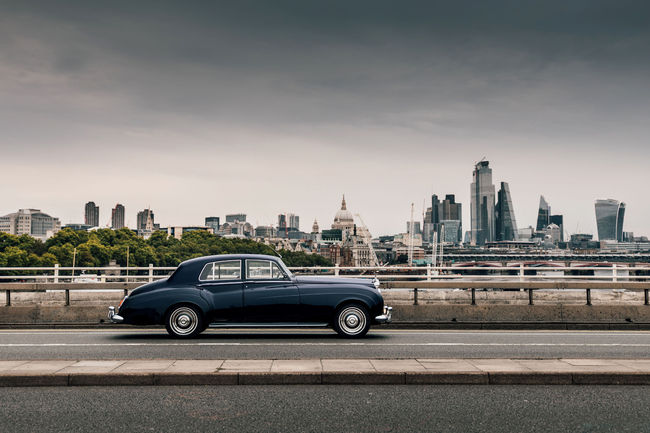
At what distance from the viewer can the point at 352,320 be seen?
1295 centimetres

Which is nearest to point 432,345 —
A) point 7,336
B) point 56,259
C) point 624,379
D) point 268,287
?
point 268,287

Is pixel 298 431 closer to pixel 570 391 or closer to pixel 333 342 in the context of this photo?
pixel 570 391

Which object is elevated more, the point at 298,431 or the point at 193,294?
the point at 193,294

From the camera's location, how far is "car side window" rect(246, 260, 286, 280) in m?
13.0

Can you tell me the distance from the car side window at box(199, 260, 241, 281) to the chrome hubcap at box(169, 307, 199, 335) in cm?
69

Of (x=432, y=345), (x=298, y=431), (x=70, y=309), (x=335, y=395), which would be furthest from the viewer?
(x=70, y=309)

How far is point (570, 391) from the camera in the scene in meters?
7.89

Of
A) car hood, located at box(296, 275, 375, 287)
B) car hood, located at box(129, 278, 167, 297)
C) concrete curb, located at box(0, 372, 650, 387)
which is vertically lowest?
concrete curb, located at box(0, 372, 650, 387)

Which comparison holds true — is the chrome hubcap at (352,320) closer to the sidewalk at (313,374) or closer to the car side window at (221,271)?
the car side window at (221,271)

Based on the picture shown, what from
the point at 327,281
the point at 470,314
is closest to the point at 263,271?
the point at 327,281

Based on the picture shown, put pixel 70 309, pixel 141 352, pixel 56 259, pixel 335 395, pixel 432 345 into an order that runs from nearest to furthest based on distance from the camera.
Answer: pixel 335 395
pixel 141 352
pixel 432 345
pixel 70 309
pixel 56 259

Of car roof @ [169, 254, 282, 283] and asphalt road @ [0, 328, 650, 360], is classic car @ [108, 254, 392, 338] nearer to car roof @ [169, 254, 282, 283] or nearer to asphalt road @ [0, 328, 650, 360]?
car roof @ [169, 254, 282, 283]

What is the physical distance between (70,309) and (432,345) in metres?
9.58

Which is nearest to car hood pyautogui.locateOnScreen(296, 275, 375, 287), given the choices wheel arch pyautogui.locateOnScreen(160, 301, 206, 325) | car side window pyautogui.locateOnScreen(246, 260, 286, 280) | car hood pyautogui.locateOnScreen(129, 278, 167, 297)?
car side window pyautogui.locateOnScreen(246, 260, 286, 280)
